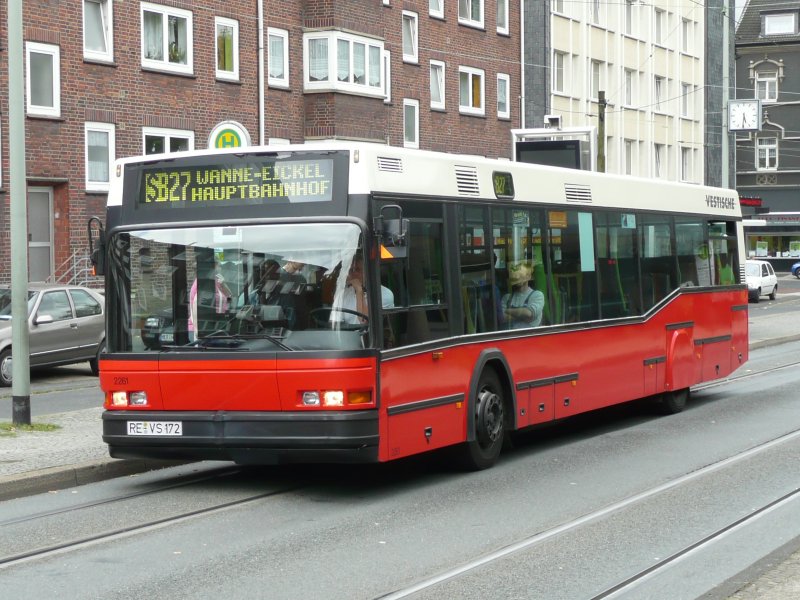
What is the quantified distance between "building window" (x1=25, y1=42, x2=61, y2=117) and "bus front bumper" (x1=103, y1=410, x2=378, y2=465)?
73.4 feet

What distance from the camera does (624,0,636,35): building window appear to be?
5891 cm

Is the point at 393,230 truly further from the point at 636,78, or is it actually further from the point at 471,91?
the point at 636,78

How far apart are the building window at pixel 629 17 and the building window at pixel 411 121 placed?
17967mm

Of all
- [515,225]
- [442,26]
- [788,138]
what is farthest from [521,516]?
[788,138]

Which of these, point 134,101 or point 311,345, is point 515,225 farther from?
point 134,101

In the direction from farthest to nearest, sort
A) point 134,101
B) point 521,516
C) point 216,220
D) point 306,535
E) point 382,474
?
1. point 134,101
2. point 382,474
3. point 216,220
4. point 521,516
5. point 306,535

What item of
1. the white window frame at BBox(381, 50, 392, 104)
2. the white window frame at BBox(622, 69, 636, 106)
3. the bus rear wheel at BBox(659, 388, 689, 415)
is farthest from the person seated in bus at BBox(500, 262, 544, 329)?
the white window frame at BBox(622, 69, 636, 106)

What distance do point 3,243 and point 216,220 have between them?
2180cm

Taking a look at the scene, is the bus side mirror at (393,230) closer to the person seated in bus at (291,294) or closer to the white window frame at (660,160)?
the person seated in bus at (291,294)

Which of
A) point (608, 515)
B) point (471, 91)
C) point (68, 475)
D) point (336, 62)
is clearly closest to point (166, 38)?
point (336, 62)

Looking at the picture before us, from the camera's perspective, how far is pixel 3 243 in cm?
3070

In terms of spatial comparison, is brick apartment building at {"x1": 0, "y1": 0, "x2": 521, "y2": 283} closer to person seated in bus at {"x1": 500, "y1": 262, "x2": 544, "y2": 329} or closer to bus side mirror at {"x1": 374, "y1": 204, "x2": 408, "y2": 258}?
person seated in bus at {"x1": 500, "y1": 262, "x2": 544, "y2": 329}

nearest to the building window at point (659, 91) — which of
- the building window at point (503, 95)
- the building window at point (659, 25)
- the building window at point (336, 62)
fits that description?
the building window at point (659, 25)

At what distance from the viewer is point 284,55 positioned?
38.0 metres
